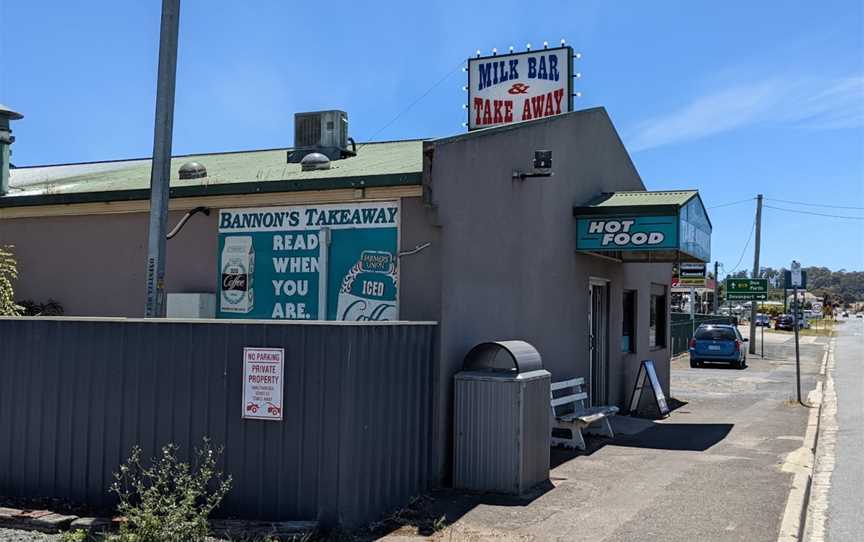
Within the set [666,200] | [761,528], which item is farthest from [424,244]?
[666,200]

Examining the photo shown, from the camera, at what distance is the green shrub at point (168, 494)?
19.2ft

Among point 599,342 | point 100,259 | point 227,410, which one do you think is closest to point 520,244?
point 599,342

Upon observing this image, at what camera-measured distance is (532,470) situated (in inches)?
327

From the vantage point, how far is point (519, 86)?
19.8 metres

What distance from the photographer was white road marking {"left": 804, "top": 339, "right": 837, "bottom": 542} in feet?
25.5

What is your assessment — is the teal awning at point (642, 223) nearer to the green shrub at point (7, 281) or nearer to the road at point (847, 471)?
the road at point (847, 471)

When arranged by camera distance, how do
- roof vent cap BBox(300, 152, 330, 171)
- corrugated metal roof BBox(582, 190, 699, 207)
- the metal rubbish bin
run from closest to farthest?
the metal rubbish bin
roof vent cap BBox(300, 152, 330, 171)
corrugated metal roof BBox(582, 190, 699, 207)

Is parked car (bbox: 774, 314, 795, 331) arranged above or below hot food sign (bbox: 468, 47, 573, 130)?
below

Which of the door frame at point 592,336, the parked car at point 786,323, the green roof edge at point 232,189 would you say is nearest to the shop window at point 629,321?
the door frame at point 592,336

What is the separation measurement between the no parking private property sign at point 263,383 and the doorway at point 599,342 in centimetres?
775

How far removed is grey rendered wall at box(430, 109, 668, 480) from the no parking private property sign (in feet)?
6.83

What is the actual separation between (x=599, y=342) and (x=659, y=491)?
5.63m

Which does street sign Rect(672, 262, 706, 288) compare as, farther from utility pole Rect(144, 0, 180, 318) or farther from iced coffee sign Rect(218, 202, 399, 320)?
utility pole Rect(144, 0, 180, 318)

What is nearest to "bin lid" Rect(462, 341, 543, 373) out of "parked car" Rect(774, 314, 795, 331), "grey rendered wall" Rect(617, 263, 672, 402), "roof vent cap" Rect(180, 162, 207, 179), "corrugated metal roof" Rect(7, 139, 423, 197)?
"corrugated metal roof" Rect(7, 139, 423, 197)
